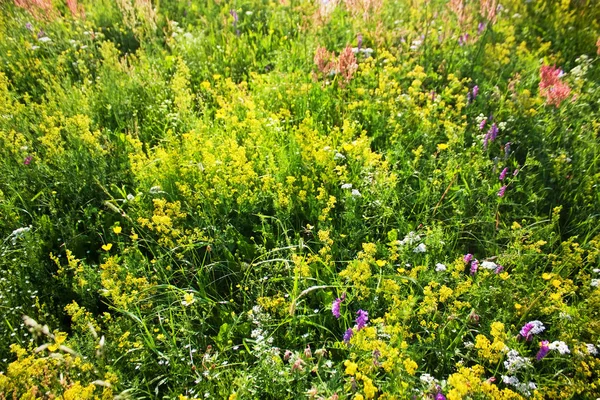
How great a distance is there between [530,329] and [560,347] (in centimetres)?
14

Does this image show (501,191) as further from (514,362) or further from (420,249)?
(514,362)

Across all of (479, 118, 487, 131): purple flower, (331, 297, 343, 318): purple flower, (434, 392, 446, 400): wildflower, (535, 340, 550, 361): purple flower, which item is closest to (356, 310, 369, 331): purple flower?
(331, 297, 343, 318): purple flower

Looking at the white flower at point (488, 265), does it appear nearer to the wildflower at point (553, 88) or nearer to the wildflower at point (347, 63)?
the wildflower at point (553, 88)

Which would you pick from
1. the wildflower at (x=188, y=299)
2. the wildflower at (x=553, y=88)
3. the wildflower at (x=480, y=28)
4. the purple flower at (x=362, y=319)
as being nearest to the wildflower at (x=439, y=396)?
the purple flower at (x=362, y=319)

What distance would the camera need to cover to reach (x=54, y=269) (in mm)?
2885

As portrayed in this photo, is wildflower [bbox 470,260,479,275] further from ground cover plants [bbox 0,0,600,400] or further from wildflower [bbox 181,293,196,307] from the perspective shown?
wildflower [bbox 181,293,196,307]

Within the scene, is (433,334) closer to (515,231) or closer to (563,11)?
(515,231)

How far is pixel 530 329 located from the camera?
2.19 meters

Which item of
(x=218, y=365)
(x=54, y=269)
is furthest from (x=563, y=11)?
(x=54, y=269)

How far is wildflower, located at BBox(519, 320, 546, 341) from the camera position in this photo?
2.17 meters

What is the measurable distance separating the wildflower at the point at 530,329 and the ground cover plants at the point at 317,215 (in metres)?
0.07

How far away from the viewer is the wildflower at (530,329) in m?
2.17

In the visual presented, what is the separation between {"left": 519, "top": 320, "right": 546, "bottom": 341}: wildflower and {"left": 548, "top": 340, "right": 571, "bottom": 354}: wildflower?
77 mm

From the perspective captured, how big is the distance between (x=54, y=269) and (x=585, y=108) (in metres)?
3.81
